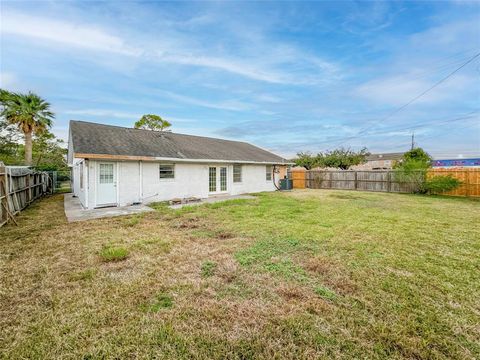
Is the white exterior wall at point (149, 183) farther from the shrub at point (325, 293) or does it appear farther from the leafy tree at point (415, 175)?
the leafy tree at point (415, 175)

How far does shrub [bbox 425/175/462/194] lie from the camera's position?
14.3 metres

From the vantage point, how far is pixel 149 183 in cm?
1142

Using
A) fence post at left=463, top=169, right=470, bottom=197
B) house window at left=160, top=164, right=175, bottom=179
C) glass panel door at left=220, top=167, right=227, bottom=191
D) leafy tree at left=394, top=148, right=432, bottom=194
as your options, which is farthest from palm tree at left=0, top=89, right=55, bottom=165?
fence post at left=463, top=169, right=470, bottom=197

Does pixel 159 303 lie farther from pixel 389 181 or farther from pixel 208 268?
pixel 389 181

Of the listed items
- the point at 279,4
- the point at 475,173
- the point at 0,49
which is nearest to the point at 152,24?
the point at 279,4

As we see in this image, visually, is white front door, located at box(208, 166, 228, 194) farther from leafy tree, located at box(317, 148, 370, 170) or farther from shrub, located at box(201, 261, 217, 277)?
leafy tree, located at box(317, 148, 370, 170)

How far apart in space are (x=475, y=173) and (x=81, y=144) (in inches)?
863

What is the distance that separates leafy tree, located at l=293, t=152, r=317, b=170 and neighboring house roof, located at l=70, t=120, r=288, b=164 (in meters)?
16.7

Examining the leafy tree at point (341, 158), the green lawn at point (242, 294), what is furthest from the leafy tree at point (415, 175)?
the leafy tree at point (341, 158)

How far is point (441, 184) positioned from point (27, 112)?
29.8m

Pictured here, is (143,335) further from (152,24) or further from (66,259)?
(152,24)

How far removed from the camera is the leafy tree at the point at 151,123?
29.6 metres

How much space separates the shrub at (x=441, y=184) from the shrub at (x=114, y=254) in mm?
18226

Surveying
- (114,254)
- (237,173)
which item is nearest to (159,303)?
(114,254)
